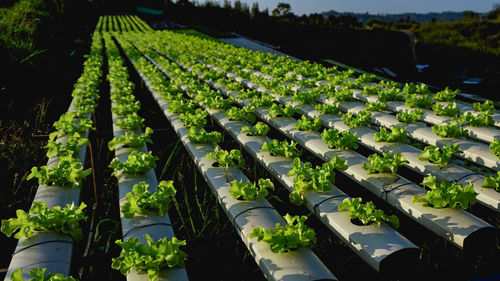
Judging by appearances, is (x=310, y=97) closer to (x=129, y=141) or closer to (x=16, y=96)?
(x=129, y=141)

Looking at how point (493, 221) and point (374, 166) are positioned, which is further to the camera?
point (493, 221)

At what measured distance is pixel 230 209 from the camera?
2.42m

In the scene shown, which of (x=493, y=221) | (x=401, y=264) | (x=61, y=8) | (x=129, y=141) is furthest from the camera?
(x=61, y=8)

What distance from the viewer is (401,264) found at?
1.90 m

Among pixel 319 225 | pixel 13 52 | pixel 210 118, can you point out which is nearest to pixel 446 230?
pixel 319 225

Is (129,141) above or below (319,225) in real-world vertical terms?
above

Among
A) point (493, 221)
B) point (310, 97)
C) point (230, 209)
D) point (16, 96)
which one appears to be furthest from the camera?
point (16, 96)

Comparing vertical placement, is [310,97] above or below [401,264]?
above

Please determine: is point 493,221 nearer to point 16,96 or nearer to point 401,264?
point 401,264

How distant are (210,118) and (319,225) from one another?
2.41m

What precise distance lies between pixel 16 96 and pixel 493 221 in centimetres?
781

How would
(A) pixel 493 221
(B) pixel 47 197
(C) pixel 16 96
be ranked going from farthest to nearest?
(C) pixel 16 96
(A) pixel 493 221
(B) pixel 47 197

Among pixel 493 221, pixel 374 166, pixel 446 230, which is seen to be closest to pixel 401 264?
pixel 446 230

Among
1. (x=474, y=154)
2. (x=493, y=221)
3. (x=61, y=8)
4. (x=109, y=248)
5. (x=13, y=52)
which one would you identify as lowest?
(x=109, y=248)
